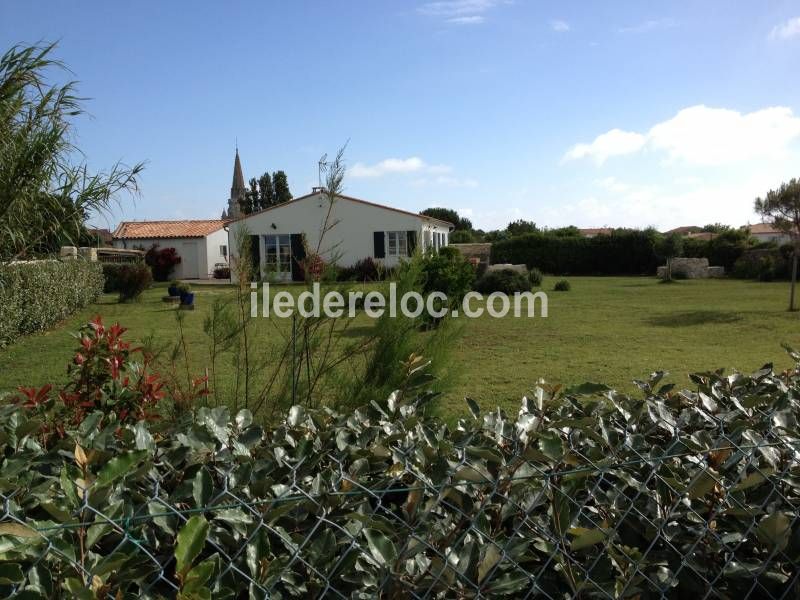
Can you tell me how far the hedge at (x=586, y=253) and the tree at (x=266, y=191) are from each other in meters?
29.2

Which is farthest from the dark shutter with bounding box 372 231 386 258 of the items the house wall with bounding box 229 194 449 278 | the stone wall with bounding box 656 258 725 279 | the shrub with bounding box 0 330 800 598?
the shrub with bounding box 0 330 800 598

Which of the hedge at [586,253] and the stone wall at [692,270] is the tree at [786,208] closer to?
the stone wall at [692,270]

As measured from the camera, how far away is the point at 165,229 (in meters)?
36.9

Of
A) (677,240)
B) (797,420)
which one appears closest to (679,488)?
(797,420)

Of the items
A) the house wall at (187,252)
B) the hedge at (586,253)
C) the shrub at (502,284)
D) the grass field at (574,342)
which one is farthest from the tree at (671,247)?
the house wall at (187,252)

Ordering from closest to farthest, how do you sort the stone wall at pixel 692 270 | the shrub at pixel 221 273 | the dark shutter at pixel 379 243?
1. the dark shutter at pixel 379 243
2. the stone wall at pixel 692 270
3. the shrub at pixel 221 273

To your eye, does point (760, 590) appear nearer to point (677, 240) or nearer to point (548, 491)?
point (548, 491)

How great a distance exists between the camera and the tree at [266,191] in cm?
5732

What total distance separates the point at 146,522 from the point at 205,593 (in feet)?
0.84

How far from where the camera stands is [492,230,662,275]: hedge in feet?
109

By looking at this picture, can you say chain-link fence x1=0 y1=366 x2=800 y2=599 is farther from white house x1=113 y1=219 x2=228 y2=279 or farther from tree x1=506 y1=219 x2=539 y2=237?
tree x1=506 y1=219 x2=539 y2=237

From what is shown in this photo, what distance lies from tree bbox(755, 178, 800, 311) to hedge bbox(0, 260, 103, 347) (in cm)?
1681

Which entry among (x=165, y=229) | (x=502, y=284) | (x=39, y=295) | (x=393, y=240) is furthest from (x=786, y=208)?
(x=165, y=229)

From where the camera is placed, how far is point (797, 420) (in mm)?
1963
